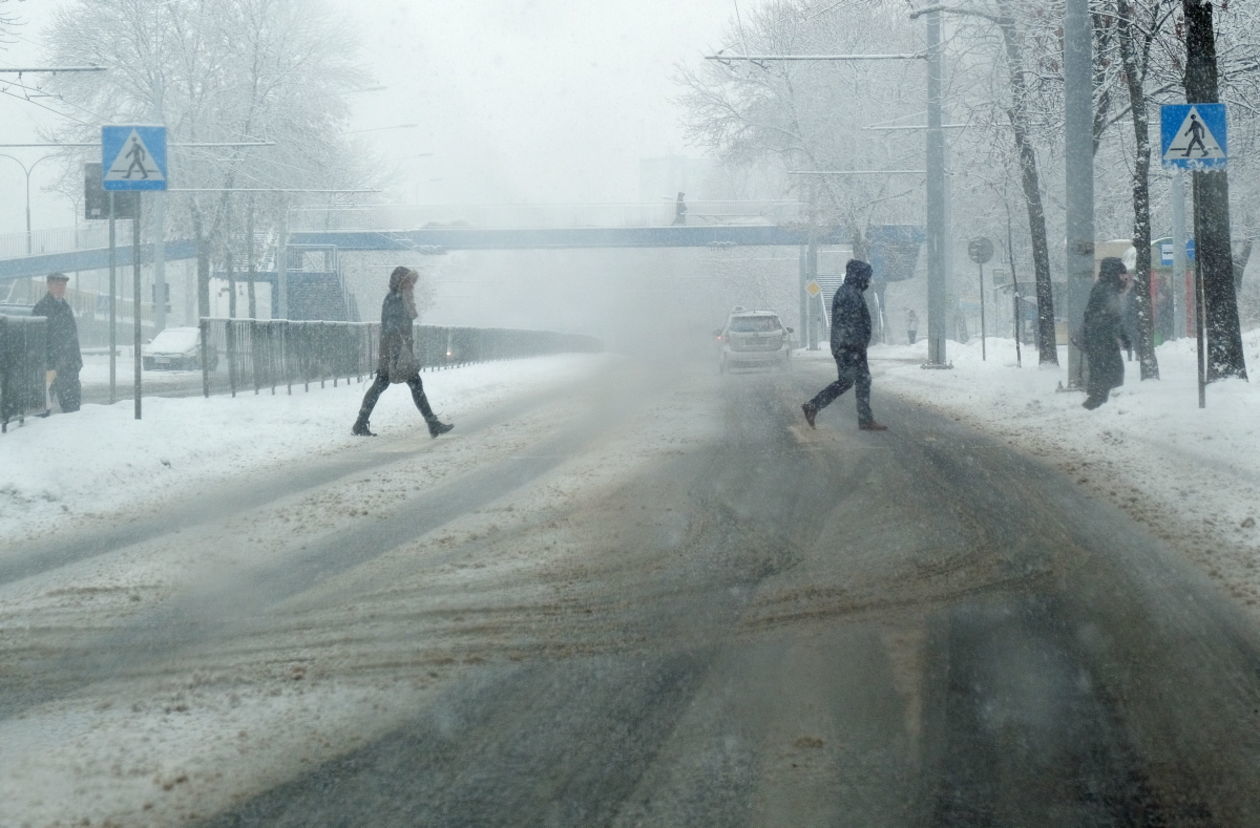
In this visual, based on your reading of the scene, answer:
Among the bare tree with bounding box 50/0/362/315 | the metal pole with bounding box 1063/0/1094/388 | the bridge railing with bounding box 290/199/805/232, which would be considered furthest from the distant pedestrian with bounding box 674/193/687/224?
the metal pole with bounding box 1063/0/1094/388

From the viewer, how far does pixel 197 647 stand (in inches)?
213

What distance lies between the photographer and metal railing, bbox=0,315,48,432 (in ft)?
44.8

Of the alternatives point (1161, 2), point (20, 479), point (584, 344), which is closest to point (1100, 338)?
point (1161, 2)

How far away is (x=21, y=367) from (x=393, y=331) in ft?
11.9

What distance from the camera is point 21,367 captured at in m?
14.2

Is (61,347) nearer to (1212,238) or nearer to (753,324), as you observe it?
(1212,238)

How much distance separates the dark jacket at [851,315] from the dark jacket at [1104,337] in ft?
8.12

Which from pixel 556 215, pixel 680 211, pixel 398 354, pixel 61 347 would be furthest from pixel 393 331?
pixel 556 215

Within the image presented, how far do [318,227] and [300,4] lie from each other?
23.2 metres

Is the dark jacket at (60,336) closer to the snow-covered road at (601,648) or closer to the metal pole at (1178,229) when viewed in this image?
the snow-covered road at (601,648)

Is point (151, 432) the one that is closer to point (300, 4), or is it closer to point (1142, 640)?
point (1142, 640)

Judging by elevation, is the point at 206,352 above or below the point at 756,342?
below

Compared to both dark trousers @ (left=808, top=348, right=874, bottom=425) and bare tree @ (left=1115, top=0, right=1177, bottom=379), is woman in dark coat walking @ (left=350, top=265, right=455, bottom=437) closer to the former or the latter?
dark trousers @ (left=808, top=348, right=874, bottom=425)

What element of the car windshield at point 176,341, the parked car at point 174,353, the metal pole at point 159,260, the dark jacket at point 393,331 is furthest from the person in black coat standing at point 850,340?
the metal pole at point 159,260
